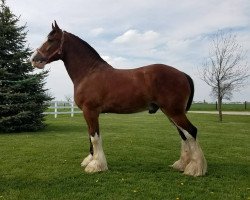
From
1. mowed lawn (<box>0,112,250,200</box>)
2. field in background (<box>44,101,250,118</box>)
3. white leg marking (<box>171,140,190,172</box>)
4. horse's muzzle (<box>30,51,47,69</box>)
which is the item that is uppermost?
horse's muzzle (<box>30,51,47,69</box>)

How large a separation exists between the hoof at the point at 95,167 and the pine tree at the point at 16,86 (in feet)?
25.8

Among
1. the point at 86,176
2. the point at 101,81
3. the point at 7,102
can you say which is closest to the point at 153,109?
the point at 101,81

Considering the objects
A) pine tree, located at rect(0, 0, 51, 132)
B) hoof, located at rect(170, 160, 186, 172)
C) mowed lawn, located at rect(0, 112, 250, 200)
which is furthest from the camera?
pine tree, located at rect(0, 0, 51, 132)

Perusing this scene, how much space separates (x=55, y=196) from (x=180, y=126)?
2.67 m

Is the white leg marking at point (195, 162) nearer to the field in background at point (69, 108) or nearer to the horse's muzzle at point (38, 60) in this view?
the horse's muzzle at point (38, 60)

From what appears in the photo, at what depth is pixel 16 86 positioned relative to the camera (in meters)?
14.5

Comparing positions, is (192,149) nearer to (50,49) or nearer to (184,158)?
(184,158)

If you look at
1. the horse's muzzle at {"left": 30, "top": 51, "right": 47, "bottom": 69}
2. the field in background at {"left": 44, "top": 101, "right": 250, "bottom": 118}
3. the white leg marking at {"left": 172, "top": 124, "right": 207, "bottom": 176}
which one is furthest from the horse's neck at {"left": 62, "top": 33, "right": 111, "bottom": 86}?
the field in background at {"left": 44, "top": 101, "right": 250, "bottom": 118}

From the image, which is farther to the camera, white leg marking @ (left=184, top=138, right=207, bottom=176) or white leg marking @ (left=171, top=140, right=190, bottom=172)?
white leg marking @ (left=171, top=140, right=190, bottom=172)

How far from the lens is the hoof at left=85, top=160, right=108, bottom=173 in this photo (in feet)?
22.9

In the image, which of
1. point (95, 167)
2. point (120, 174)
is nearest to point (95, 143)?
point (95, 167)

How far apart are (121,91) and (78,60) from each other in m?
1.23

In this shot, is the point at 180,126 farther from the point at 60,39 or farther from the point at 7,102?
the point at 7,102

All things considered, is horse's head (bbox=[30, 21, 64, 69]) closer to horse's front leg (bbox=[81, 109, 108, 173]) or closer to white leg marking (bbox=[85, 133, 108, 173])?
horse's front leg (bbox=[81, 109, 108, 173])
